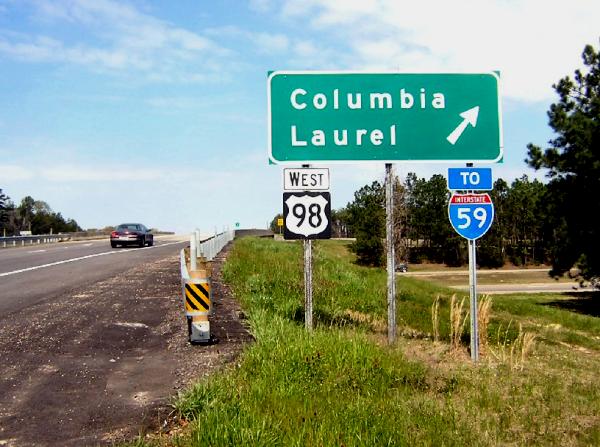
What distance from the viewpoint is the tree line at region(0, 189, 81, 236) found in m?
132

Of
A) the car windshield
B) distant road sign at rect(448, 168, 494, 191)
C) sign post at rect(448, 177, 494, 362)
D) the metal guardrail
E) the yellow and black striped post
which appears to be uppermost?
distant road sign at rect(448, 168, 494, 191)

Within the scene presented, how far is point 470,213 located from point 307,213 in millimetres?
2331

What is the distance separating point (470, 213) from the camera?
8.14m

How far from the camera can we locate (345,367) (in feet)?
20.5

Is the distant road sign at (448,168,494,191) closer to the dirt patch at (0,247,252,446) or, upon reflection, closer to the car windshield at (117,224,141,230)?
the dirt patch at (0,247,252,446)

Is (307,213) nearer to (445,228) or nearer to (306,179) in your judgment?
(306,179)

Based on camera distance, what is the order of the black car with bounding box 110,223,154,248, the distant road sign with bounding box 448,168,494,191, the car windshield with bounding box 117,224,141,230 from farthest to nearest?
the car windshield with bounding box 117,224,141,230 < the black car with bounding box 110,223,154,248 < the distant road sign with bounding box 448,168,494,191

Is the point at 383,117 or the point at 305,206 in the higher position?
the point at 383,117

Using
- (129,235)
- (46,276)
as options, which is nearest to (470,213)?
(46,276)

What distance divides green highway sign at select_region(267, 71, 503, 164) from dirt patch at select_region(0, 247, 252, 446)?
3.24 metres

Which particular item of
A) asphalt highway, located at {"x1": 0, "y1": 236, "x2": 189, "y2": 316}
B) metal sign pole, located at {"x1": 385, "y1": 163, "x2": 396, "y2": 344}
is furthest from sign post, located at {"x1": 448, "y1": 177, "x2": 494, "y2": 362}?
asphalt highway, located at {"x1": 0, "y1": 236, "x2": 189, "y2": 316}

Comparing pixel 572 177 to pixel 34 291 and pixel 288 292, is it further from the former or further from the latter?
pixel 34 291

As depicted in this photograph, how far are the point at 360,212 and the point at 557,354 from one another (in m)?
85.3

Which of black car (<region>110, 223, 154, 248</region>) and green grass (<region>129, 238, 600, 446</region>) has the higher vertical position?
black car (<region>110, 223, 154, 248</region>)
